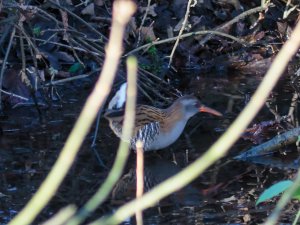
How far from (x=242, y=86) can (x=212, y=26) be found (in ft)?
6.11

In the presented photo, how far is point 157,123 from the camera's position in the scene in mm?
6062

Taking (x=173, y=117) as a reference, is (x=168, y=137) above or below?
below

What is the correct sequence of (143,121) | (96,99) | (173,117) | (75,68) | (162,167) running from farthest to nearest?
(75,68), (173,117), (143,121), (162,167), (96,99)

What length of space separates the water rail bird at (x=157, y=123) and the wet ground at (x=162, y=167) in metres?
0.13

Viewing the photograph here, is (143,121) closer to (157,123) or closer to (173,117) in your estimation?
(157,123)

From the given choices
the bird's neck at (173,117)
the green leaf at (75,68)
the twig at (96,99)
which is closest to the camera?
the twig at (96,99)

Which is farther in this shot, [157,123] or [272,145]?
[157,123]

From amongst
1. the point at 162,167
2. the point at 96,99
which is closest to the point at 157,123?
the point at 162,167

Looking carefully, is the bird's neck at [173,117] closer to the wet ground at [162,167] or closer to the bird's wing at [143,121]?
the bird's wing at [143,121]

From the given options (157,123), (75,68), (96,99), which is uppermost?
(75,68)

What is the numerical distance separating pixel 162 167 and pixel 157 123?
0.48 m

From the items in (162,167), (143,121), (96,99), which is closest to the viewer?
(96,99)

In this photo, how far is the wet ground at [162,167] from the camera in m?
4.68

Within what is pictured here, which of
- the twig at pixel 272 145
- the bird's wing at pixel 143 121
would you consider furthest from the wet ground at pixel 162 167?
the bird's wing at pixel 143 121
